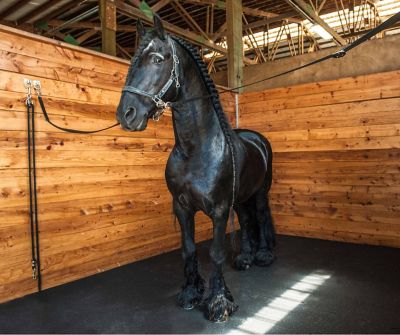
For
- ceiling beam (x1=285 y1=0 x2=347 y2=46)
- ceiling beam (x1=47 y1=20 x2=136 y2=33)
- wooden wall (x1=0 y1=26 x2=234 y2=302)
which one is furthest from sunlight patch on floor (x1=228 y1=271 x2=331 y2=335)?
ceiling beam (x1=47 y1=20 x2=136 y2=33)

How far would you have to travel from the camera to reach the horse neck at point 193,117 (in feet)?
6.29

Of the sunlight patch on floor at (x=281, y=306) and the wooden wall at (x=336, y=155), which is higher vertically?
the wooden wall at (x=336, y=155)

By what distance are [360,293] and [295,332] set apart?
762 millimetres

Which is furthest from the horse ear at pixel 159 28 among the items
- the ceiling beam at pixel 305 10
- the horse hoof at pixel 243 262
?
the ceiling beam at pixel 305 10

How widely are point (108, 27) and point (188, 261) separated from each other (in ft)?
9.14

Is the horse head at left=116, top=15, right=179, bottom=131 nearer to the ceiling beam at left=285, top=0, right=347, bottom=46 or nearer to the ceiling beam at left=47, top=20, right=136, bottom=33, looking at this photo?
the ceiling beam at left=285, top=0, right=347, bottom=46

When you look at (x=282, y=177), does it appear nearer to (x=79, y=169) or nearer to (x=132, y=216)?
(x=132, y=216)

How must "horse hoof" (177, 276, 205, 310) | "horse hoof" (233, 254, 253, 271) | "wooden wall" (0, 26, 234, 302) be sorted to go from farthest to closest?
1. "horse hoof" (233, 254, 253, 271)
2. "wooden wall" (0, 26, 234, 302)
3. "horse hoof" (177, 276, 205, 310)

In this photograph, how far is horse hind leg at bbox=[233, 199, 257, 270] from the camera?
9.36 ft

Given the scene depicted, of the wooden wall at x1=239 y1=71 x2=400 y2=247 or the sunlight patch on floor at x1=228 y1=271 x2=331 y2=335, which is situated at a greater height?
the wooden wall at x1=239 y1=71 x2=400 y2=247

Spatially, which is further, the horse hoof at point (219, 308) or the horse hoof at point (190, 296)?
the horse hoof at point (190, 296)

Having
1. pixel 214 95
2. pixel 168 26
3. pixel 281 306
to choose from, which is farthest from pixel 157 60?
pixel 168 26

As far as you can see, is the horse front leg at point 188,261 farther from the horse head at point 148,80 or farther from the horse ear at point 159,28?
the horse ear at point 159,28

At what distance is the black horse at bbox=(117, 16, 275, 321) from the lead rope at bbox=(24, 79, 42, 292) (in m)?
1.02
